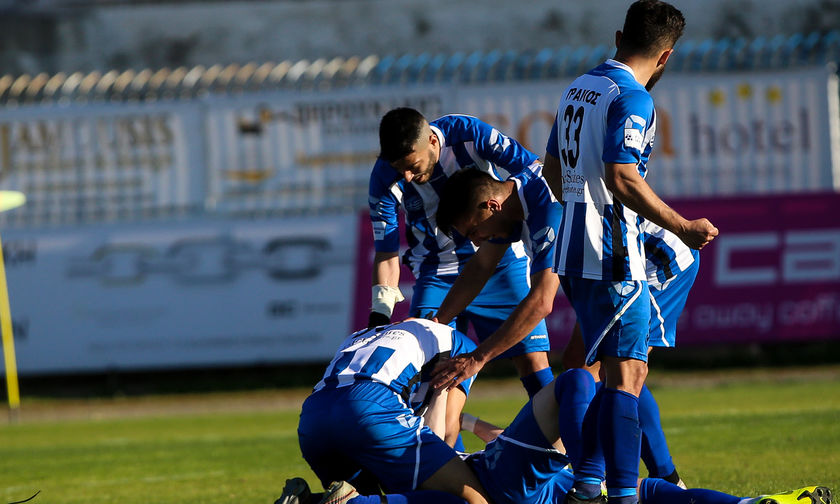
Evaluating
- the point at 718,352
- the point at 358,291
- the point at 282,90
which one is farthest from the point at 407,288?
the point at 718,352

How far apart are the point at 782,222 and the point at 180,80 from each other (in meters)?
7.95

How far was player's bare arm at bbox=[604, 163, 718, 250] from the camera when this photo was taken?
490 cm

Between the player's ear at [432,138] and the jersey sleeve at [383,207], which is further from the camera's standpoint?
the jersey sleeve at [383,207]

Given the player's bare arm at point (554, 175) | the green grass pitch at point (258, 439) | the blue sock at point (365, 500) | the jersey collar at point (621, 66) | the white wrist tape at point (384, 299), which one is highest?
the jersey collar at point (621, 66)

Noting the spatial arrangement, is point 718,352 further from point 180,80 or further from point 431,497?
point 431,497

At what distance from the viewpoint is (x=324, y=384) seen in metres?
5.30

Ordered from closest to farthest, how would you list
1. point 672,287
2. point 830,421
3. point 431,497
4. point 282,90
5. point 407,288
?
point 431,497 < point 672,287 < point 830,421 < point 407,288 < point 282,90

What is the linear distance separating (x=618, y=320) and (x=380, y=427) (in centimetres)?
115

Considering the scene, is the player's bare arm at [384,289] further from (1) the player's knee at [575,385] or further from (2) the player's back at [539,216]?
(1) the player's knee at [575,385]

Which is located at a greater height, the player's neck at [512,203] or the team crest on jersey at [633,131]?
the team crest on jersey at [633,131]

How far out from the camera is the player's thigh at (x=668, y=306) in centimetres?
588

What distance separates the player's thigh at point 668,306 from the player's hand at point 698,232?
944 mm

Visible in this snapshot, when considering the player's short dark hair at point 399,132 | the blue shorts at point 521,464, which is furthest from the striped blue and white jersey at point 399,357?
the player's short dark hair at point 399,132

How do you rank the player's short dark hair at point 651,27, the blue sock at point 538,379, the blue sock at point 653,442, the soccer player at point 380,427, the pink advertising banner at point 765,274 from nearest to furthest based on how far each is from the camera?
the soccer player at point 380,427
the player's short dark hair at point 651,27
the blue sock at point 653,442
the blue sock at point 538,379
the pink advertising banner at point 765,274
